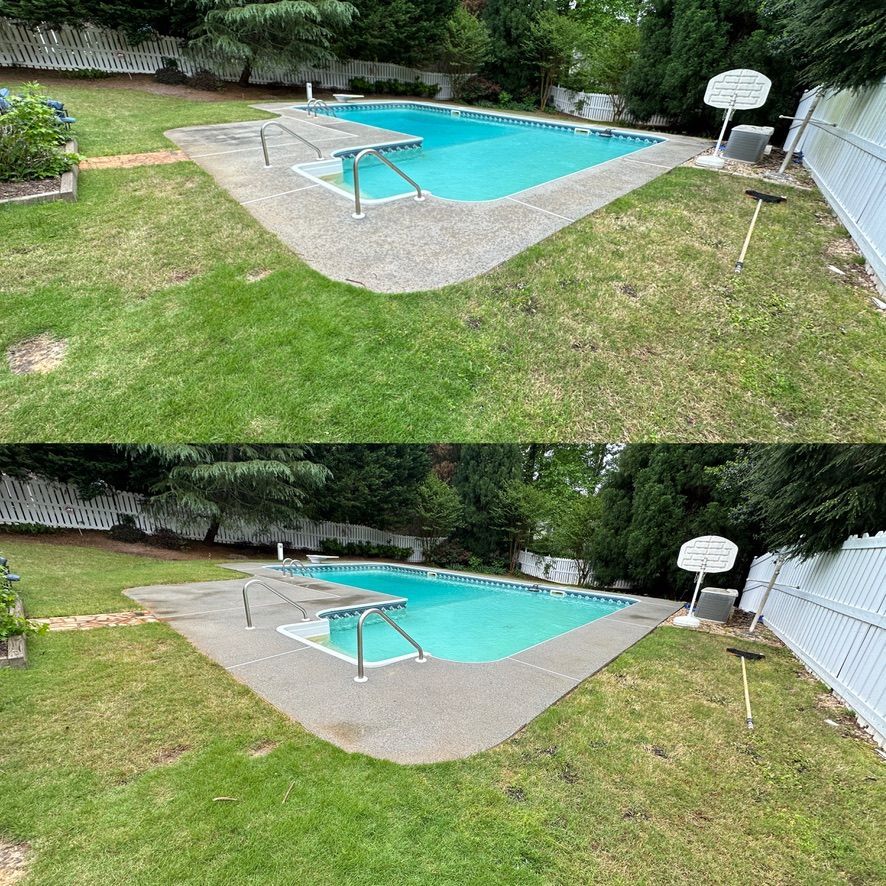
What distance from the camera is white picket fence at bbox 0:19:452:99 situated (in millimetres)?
13688

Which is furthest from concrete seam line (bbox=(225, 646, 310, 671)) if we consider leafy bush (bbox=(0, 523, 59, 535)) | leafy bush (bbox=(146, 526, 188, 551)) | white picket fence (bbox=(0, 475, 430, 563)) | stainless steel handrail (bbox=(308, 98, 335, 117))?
stainless steel handrail (bbox=(308, 98, 335, 117))

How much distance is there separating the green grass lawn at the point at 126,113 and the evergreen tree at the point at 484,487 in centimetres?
1069

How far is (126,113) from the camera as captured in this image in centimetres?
1108

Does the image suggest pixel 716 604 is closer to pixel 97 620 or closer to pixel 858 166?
pixel 858 166

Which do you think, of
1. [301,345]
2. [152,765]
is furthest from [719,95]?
[152,765]

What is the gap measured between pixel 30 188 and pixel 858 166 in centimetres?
1038

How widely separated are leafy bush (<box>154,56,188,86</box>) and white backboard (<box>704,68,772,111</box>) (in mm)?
14446

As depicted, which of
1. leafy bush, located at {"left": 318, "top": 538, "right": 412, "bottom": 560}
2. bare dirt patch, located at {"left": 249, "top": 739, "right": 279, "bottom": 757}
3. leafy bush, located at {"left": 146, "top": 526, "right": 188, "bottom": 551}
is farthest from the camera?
leafy bush, located at {"left": 318, "top": 538, "right": 412, "bottom": 560}

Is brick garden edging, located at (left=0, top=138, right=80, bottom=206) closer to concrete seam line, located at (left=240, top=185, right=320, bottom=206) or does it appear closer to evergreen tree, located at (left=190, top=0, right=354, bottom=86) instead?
concrete seam line, located at (left=240, top=185, right=320, bottom=206)

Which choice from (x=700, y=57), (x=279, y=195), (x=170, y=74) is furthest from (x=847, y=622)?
(x=170, y=74)

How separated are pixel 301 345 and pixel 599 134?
11761 mm

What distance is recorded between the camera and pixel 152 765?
3.03 m

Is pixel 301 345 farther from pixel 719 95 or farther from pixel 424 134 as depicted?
pixel 424 134

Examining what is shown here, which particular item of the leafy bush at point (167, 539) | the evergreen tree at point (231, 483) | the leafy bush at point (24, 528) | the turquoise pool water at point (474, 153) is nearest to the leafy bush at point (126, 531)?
the leafy bush at point (167, 539)
